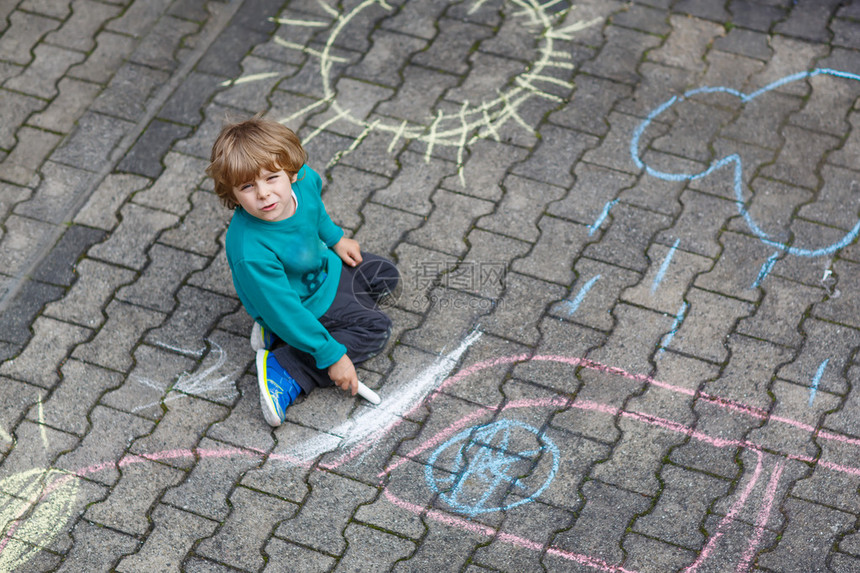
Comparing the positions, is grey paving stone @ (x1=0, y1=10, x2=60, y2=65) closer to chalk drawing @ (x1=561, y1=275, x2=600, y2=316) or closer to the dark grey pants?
the dark grey pants

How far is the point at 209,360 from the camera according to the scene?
373cm

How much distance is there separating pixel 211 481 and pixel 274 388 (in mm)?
384

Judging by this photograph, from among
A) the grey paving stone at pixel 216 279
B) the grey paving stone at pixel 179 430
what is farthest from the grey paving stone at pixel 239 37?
the grey paving stone at pixel 179 430

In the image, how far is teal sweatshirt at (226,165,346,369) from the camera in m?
3.38

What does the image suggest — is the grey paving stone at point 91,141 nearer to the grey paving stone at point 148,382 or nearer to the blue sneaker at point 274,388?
the grey paving stone at point 148,382

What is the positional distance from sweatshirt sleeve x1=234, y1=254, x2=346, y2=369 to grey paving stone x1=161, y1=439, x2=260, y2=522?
43 cm

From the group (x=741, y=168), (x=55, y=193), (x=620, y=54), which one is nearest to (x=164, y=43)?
(x=55, y=193)

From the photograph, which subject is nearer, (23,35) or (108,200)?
(108,200)

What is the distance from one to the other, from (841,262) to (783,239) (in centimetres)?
24

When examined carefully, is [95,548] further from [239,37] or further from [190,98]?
[239,37]

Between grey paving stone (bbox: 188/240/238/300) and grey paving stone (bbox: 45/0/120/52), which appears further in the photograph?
grey paving stone (bbox: 45/0/120/52)

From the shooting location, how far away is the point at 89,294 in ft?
12.9

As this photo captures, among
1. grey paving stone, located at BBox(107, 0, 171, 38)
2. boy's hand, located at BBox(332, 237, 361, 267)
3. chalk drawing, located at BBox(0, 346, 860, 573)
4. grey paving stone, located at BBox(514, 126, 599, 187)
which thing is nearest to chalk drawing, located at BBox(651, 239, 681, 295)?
chalk drawing, located at BBox(0, 346, 860, 573)

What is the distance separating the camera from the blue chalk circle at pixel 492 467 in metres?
3.32
